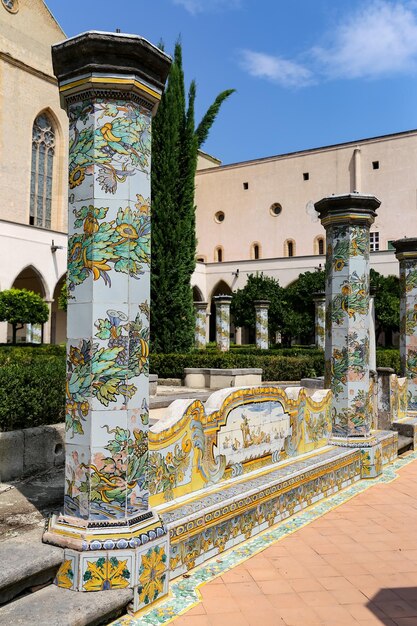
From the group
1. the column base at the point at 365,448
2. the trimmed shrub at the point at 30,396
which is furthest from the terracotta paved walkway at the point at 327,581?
the trimmed shrub at the point at 30,396

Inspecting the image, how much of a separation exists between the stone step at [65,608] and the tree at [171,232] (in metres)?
14.0

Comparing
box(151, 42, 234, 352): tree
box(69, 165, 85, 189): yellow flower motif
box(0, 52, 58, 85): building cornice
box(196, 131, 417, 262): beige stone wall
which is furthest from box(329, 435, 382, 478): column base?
box(196, 131, 417, 262): beige stone wall

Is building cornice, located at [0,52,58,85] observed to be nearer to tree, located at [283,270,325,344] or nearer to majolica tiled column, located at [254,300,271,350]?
majolica tiled column, located at [254,300,271,350]

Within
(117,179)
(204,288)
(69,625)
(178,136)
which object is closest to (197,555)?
(69,625)

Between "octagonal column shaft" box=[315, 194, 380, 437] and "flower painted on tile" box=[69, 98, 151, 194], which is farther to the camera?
"octagonal column shaft" box=[315, 194, 380, 437]

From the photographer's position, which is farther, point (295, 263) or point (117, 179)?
point (295, 263)

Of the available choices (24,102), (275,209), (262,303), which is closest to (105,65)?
(262,303)

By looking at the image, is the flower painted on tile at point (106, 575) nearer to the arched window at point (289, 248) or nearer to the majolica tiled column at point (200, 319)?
the majolica tiled column at point (200, 319)

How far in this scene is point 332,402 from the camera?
686 cm

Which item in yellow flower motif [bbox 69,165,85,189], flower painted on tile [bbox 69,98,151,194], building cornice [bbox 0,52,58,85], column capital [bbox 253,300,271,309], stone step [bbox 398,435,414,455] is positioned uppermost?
building cornice [bbox 0,52,58,85]

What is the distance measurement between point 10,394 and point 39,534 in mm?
1686

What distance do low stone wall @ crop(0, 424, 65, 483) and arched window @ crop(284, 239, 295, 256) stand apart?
34.0 metres

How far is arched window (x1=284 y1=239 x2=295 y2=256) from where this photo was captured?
38125mm

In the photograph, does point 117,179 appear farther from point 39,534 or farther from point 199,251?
point 199,251
